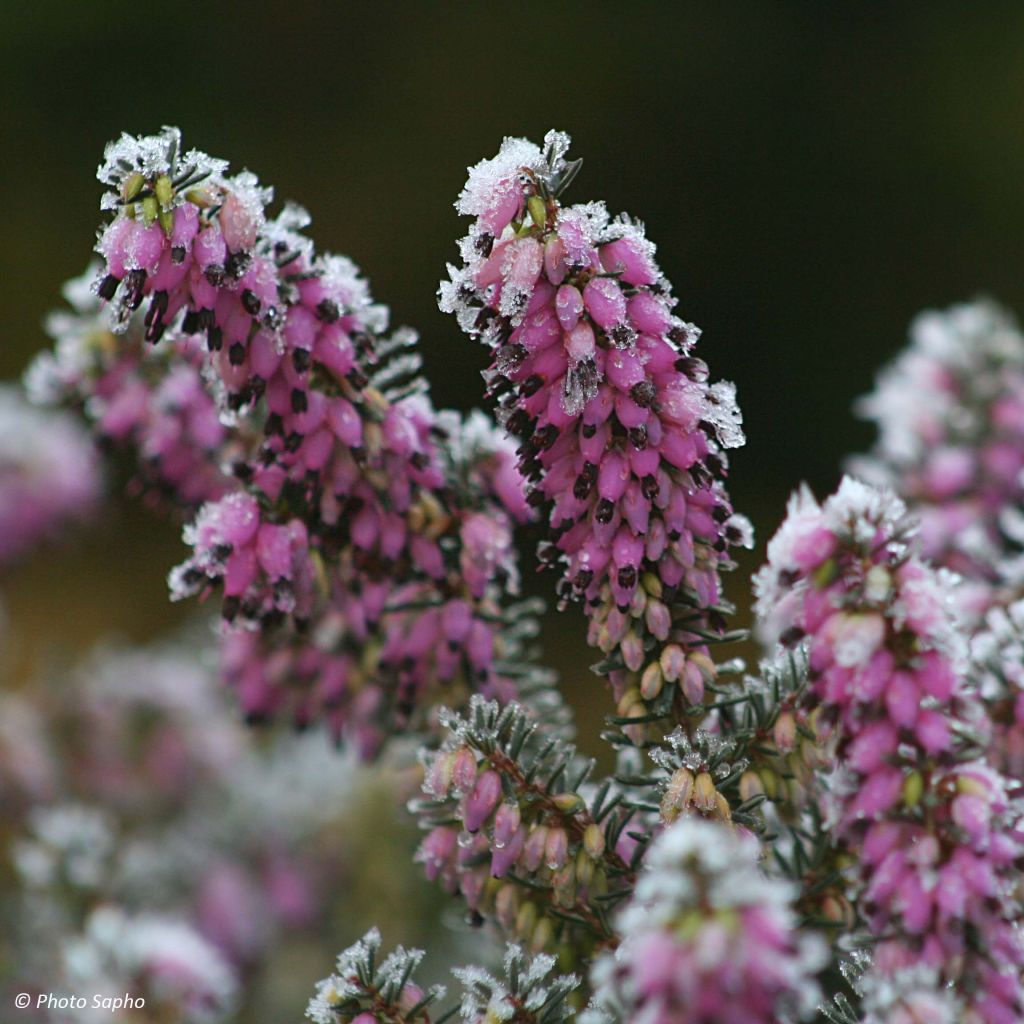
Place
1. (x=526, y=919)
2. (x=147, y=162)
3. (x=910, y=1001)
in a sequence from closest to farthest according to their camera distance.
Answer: (x=910, y=1001) < (x=147, y=162) < (x=526, y=919)

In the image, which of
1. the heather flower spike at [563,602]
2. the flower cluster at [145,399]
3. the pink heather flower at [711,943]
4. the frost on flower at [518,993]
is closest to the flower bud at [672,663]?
the heather flower spike at [563,602]

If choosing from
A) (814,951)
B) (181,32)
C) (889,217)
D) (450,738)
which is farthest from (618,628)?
(181,32)

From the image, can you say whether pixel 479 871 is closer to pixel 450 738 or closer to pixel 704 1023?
pixel 450 738

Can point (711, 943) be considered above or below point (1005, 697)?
below

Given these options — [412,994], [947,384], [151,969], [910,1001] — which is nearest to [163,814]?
[151,969]

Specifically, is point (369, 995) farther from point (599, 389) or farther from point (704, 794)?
point (599, 389)

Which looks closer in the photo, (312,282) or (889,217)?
(312,282)

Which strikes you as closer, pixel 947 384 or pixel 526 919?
pixel 526 919
